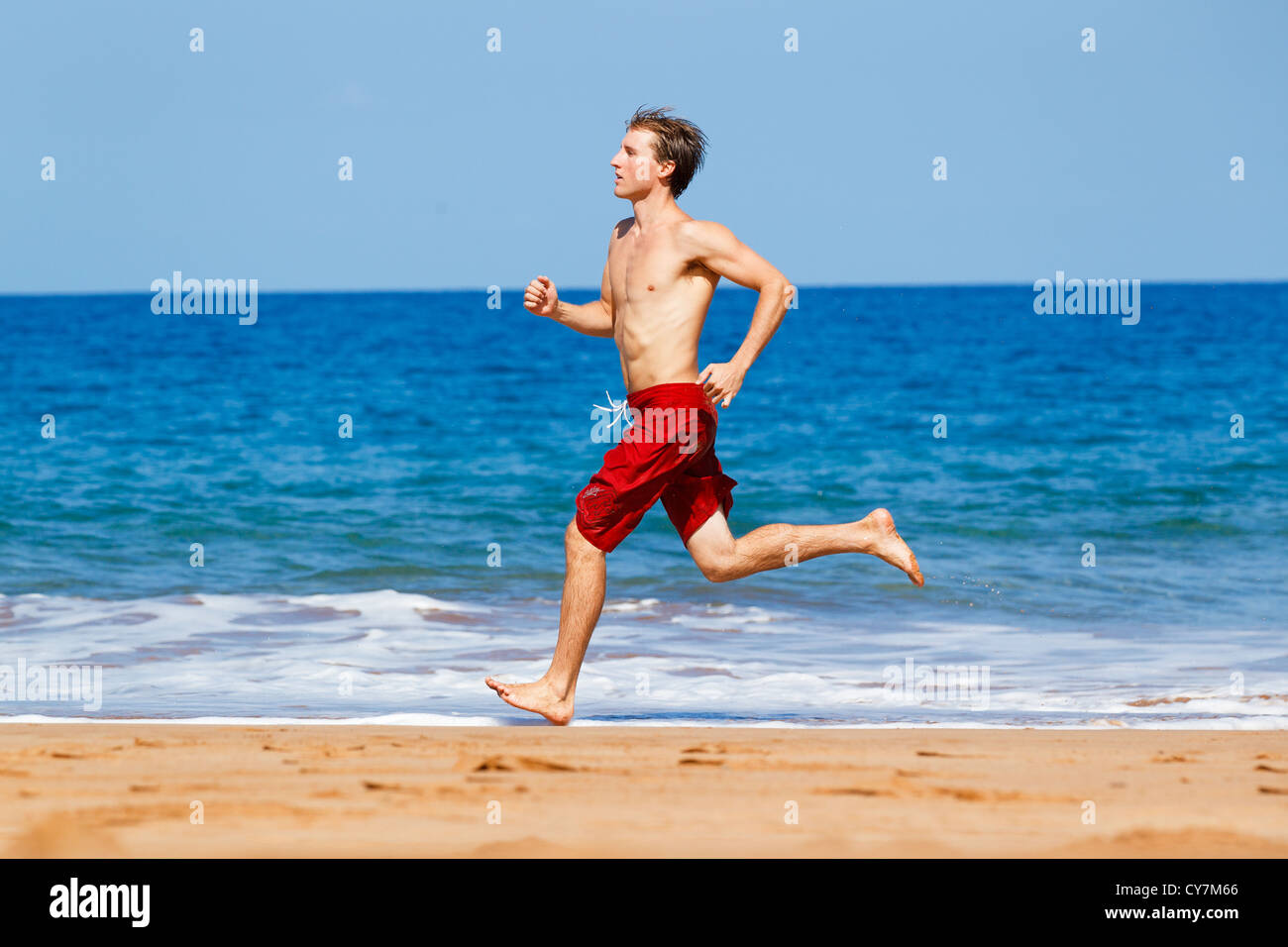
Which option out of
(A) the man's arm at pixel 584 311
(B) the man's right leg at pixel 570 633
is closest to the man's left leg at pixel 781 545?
(B) the man's right leg at pixel 570 633

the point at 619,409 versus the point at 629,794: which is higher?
the point at 619,409

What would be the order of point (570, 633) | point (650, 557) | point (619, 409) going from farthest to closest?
point (650, 557) → point (619, 409) → point (570, 633)

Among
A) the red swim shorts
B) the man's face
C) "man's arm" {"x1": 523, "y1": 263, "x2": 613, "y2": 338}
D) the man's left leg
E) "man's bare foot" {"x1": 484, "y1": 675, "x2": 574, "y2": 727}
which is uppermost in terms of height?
the man's face

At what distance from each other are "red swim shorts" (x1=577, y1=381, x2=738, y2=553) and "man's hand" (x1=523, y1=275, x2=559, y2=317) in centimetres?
44

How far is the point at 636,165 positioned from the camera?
427 cm

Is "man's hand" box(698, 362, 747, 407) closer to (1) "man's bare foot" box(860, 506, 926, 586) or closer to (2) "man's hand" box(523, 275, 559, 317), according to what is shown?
(2) "man's hand" box(523, 275, 559, 317)

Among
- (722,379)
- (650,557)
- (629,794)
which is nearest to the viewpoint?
(629,794)

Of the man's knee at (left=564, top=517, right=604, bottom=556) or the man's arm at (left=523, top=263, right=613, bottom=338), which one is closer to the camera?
the man's knee at (left=564, top=517, right=604, bottom=556)

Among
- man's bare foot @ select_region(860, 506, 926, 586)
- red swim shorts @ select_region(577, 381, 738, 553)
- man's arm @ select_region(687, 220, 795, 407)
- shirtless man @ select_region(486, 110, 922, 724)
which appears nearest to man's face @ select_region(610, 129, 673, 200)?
shirtless man @ select_region(486, 110, 922, 724)

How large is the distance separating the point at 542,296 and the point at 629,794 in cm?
173

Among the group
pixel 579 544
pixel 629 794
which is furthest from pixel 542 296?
pixel 629 794

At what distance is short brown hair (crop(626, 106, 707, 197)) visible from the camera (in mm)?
4281

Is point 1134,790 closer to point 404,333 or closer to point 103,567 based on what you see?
point 103,567

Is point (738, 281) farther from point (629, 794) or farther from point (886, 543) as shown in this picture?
point (629, 794)
